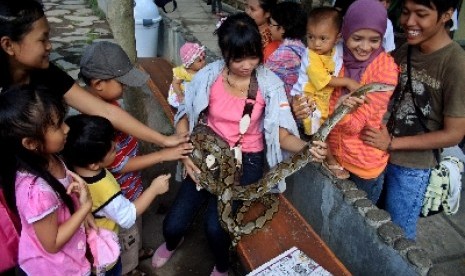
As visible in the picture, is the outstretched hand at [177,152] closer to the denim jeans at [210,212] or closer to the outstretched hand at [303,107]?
the denim jeans at [210,212]

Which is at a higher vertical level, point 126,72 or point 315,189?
point 126,72

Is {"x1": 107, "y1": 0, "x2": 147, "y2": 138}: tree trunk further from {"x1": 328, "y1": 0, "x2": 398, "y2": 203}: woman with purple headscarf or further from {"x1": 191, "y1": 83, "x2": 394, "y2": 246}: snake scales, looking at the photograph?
{"x1": 328, "y1": 0, "x2": 398, "y2": 203}: woman with purple headscarf

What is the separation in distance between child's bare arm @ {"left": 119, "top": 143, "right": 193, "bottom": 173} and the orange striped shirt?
42.4 inches

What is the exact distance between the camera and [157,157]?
2885 millimetres

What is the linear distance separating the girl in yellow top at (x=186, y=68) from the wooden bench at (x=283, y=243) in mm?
1850

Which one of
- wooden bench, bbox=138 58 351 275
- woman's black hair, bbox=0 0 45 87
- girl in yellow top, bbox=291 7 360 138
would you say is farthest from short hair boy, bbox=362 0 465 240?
woman's black hair, bbox=0 0 45 87

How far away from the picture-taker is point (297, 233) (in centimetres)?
316

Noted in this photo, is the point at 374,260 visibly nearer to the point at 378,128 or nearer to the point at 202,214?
the point at 378,128

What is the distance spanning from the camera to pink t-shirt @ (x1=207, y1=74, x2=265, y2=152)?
9.66ft

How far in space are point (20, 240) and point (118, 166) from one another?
88 centimetres

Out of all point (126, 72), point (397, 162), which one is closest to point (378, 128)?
point (397, 162)

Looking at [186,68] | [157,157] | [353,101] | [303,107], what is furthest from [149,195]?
[186,68]

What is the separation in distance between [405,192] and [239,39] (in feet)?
5.33

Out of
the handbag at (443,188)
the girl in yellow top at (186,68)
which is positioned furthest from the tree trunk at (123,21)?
the handbag at (443,188)
